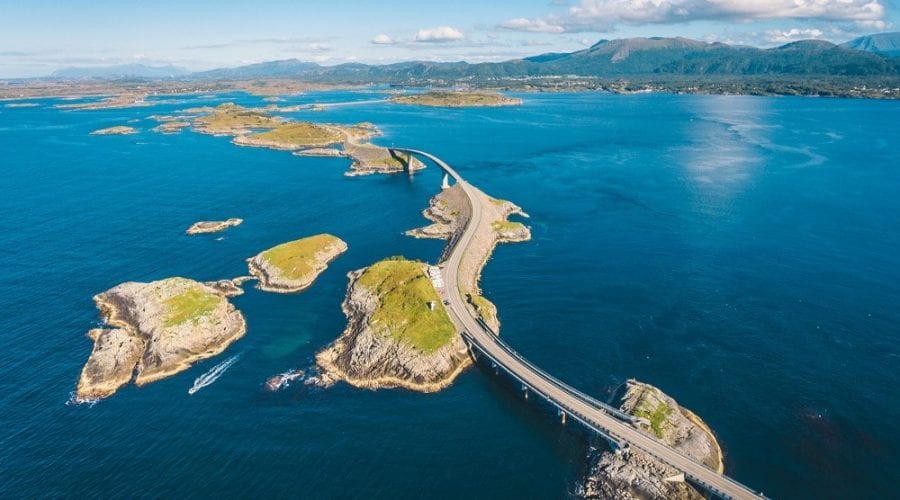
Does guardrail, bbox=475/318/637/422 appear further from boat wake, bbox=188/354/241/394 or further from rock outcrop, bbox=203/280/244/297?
rock outcrop, bbox=203/280/244/297

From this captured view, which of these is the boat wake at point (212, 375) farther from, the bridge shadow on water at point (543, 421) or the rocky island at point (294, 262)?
the bridge shadow on water at point (543, 421)

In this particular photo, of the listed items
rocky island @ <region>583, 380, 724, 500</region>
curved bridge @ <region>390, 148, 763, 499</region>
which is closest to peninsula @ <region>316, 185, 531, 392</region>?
curved bridge @ <region>390, 148, 763, 499</region>

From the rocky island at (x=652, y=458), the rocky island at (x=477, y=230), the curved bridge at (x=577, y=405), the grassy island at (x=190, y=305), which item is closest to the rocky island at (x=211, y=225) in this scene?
the grassy island at (x=190, y=305)

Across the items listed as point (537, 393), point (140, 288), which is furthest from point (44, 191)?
point (537, 393)

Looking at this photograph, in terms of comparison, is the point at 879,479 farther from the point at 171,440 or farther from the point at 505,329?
the point at 171,440

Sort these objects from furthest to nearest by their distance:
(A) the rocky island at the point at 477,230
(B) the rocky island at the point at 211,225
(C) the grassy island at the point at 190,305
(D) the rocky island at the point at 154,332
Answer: (B) the rocky island at the point at 211,225 → (A) the rocky island at the point at 477,230 → (C) the grassy island at the point at 190,305 → (D) the rocky island at the point at 154,332
